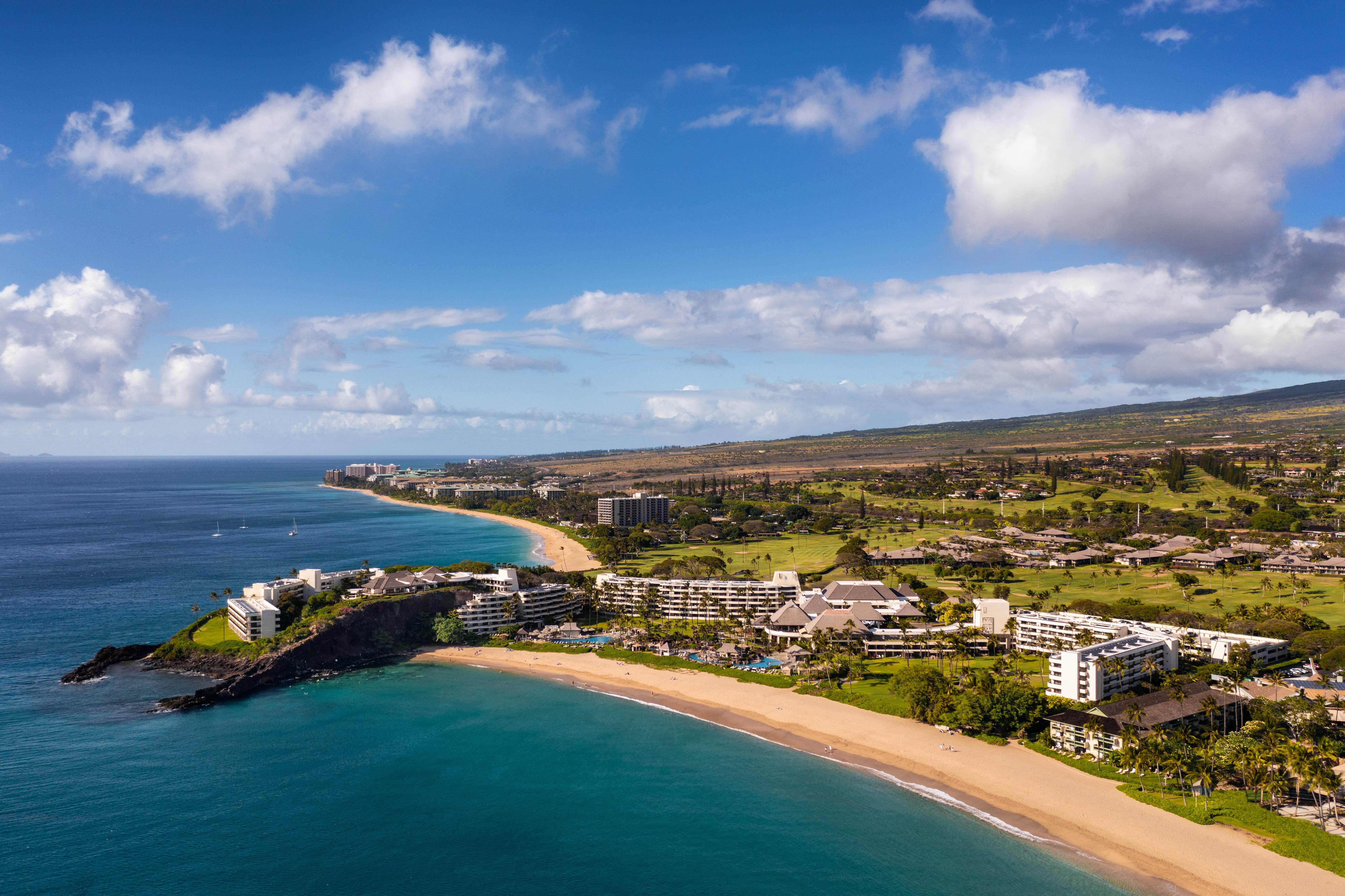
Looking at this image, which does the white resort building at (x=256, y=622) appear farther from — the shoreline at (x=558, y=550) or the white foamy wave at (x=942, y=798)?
the white foamy wave at (x=942, y=798)

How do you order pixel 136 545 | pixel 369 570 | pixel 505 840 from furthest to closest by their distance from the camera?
pixel 136 545 → pixel 369 570 → pixel 505 840

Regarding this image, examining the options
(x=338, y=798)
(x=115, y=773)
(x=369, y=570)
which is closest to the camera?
(x=338, y=798)

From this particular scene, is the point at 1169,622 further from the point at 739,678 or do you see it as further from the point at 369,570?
the point at 369,570

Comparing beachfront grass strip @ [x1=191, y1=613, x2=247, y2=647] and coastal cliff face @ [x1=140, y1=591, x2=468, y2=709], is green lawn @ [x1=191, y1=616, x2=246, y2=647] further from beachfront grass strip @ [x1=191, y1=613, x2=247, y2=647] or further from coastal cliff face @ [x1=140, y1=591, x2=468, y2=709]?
coastal cliff face @ [x1=140, y1=591, x2=468, y2=709]

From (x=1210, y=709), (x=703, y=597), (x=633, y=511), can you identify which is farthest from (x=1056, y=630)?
(x=633, y=511)

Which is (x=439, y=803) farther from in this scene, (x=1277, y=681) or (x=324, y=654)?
(x=1277, y=681)

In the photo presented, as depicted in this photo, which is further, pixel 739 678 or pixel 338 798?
pixel 739 678

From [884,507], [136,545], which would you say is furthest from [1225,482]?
[136,545]

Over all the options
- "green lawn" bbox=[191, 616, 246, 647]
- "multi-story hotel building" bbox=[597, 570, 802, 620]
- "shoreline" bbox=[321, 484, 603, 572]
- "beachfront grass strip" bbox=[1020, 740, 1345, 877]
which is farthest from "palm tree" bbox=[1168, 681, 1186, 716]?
"green lawn" bbox=[191, 616, 246, 647]
